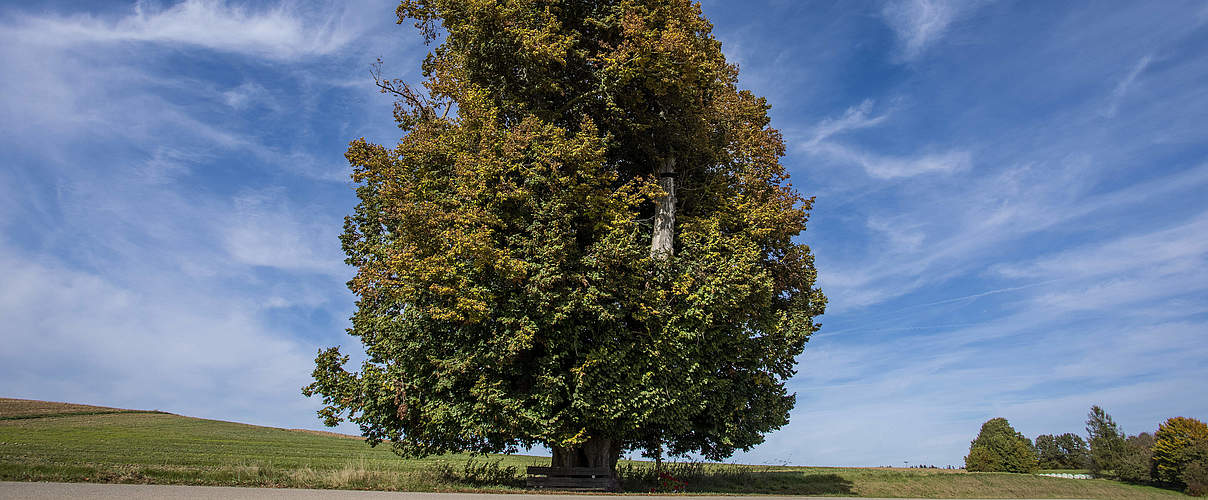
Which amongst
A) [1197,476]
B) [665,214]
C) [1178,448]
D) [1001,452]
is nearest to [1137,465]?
[1178,448]

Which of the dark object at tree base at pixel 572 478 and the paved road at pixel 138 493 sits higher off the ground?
the paved road at pixel 138 493

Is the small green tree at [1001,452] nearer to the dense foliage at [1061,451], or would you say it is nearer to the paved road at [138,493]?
the dense foliage at [1061,451]

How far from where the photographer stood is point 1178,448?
3384 cm

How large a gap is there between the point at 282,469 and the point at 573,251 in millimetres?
7387

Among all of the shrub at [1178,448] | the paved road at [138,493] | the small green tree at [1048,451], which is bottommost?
the small green tree at [1048,451]

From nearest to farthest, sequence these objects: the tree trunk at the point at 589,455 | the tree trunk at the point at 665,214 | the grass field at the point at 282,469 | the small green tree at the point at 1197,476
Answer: the grass field at the point at 282,469
the tree trunk at the point at 589,455
the tree trunk at the point at 665,214
the small green tree at the point at 1197,476

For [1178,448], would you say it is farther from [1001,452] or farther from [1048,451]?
[1048,451]

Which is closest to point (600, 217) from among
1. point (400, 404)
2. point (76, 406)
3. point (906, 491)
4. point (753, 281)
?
point (753, 281)

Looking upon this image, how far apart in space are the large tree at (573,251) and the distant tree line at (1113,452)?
102 feet

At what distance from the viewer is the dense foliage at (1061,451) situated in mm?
59656

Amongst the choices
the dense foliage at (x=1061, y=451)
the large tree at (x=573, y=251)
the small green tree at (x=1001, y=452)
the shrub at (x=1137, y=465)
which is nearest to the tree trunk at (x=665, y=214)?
the large tree at (x=573, y=251)

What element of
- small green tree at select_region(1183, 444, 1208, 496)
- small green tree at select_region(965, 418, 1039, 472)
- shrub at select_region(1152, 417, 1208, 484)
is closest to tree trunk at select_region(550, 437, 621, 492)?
small green tree at select_region(1183, 444, 1208, 496)

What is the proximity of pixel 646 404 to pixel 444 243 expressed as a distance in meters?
6.08

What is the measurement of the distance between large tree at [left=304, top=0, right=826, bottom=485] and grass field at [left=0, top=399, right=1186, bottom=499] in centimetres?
184
